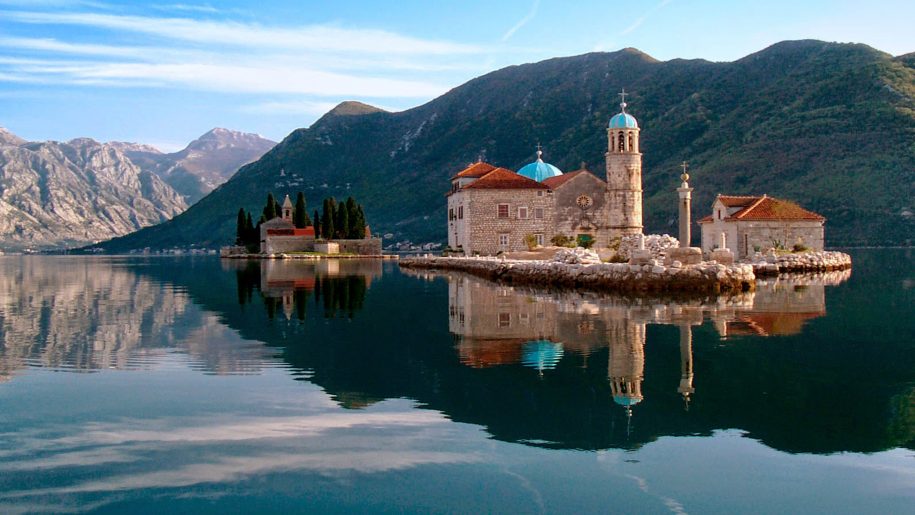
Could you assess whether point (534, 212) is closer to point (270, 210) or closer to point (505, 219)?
point (505, 219)

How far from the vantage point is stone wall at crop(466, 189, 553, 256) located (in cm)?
6112

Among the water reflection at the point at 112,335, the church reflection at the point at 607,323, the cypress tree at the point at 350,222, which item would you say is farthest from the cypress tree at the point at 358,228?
the water reflection at the point at 112,335

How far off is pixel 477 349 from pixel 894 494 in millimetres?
9372

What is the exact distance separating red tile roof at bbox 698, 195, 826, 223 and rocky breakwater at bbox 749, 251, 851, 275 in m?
3.81

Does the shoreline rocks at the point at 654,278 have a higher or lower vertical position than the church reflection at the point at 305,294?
higher

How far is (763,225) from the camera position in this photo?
54.8m

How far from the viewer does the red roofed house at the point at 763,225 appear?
54562 mm

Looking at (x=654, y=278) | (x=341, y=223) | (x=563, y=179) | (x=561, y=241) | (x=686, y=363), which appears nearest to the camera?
(x=686, y=363)

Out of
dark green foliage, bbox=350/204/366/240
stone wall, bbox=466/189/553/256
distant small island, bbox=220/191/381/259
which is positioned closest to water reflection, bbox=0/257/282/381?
stone wall, bbox=466/189/553/256

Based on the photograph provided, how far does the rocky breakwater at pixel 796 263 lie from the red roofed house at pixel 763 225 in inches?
132

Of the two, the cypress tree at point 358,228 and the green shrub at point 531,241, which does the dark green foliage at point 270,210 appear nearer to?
the cypress tree at point 358,228

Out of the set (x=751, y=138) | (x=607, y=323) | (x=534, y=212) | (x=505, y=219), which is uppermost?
(x=751, y=138)

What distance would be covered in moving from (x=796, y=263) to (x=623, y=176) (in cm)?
1375

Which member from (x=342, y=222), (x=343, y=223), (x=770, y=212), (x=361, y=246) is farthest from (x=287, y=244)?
(x=770, y=212)
